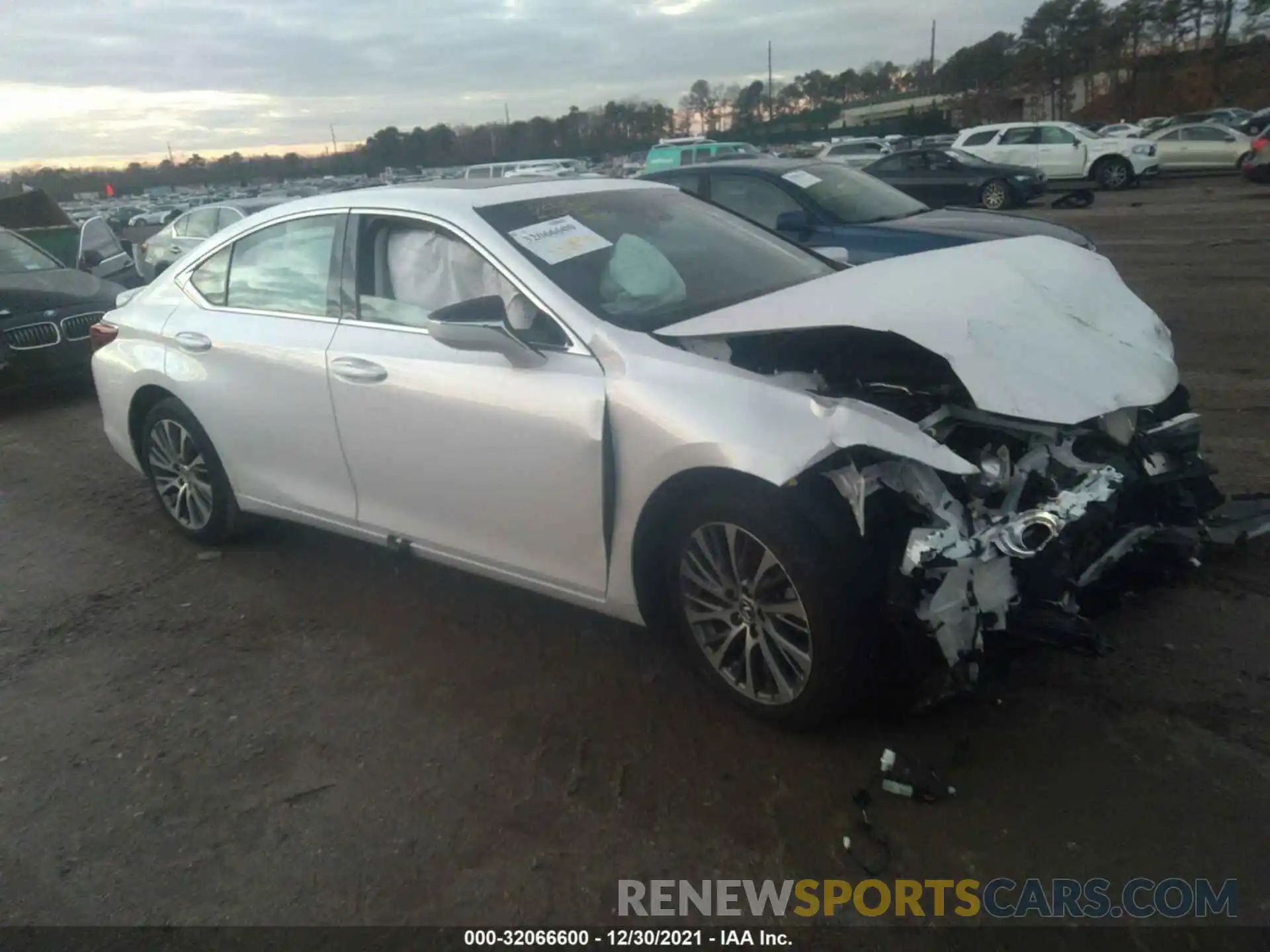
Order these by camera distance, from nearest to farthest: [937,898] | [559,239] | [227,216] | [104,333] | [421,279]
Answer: [937,898] < [559,239] < [421,279] < [104,333] < [227,216]

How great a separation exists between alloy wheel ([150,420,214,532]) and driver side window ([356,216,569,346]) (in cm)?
150

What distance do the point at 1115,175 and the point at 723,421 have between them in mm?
26897

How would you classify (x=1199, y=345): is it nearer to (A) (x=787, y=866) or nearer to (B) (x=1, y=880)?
(A) (x=787, y=866)

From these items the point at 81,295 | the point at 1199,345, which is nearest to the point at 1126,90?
the point at 1199,345

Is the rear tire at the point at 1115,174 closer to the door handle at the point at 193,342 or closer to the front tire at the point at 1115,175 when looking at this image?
the front tire at the point at 1115,175

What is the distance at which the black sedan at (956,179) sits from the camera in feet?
69.1

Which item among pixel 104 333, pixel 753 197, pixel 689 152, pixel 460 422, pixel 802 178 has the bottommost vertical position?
pixel 689 152

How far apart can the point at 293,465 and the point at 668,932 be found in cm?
275

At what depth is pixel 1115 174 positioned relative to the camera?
84.8 ft

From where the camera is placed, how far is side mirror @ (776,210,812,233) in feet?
26.6

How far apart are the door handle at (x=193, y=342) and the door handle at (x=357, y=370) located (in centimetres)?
98

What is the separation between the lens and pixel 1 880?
9.43 feet

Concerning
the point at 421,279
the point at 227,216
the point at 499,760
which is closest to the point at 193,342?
the point at 421,279

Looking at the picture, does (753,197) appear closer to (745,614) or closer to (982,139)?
(745,614)
